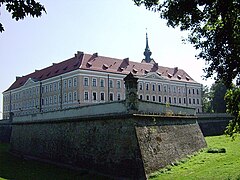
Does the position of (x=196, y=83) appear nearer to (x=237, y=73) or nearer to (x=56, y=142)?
(x=56, y=142)

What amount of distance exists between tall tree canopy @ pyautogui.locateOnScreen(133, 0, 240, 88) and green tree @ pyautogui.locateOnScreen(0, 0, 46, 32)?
7.23 metres

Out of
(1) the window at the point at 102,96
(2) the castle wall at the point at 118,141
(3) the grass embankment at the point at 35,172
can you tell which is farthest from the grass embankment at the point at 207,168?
(1) the window at the point at 102,96

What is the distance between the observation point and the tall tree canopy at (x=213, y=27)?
38.7 ft

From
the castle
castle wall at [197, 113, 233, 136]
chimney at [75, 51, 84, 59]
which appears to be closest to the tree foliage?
castle wall at [197, 113, 233, 136]

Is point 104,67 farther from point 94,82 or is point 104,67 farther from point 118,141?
point 118,141

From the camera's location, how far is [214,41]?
494 inches

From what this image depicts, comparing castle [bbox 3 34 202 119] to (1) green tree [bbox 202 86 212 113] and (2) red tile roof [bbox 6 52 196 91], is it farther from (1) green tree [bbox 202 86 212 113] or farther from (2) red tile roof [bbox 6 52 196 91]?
(1) green tree [bbox 202 86 212 113]

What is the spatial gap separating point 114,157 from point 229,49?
961cm

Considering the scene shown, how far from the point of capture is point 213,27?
13.1 meters

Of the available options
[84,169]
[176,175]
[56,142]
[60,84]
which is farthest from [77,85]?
[176,175]

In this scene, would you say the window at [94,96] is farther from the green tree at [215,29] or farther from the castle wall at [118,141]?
the green tree at [215,29]

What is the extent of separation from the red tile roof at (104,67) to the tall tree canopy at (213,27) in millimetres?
40097

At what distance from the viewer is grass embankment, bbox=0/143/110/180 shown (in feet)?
64.0

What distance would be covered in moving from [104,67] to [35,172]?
36.6 meters
